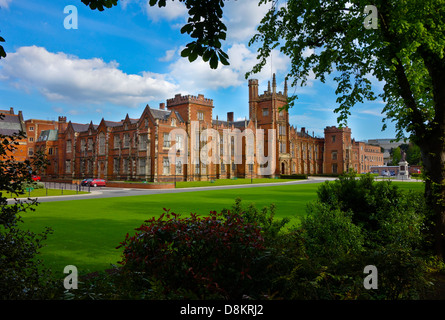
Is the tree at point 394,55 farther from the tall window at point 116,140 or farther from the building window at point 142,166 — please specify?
the tall window at point 116,140

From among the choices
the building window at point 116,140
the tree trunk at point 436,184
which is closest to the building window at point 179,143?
the building window at point 116,140

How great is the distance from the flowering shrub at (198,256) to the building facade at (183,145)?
43.0m

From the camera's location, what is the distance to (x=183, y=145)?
51.2 meters

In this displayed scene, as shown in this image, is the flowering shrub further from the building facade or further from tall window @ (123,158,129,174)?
tall window @ (123,158,129,174)

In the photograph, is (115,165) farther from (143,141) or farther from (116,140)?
(143,141)

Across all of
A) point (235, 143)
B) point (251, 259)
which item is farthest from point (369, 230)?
point (235, 143)

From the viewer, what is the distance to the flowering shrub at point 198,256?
4.21 metres

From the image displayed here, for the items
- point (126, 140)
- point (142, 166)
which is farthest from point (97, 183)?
point (126, 140)

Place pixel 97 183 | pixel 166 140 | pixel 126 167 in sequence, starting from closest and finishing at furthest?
pixel 97 183
pixel 166 140
pixel 126 167

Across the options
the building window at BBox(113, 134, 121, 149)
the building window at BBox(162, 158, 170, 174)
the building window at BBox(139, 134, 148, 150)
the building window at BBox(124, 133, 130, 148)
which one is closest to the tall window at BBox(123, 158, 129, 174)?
the building window at BBox(124, 133, 130, 148)

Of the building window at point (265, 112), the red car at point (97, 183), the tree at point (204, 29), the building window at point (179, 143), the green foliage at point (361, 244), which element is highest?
the building window at point (265, 112)

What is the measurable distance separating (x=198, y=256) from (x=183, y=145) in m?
47.3

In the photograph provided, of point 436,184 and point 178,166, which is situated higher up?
point 178,166

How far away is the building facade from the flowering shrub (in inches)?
1693
